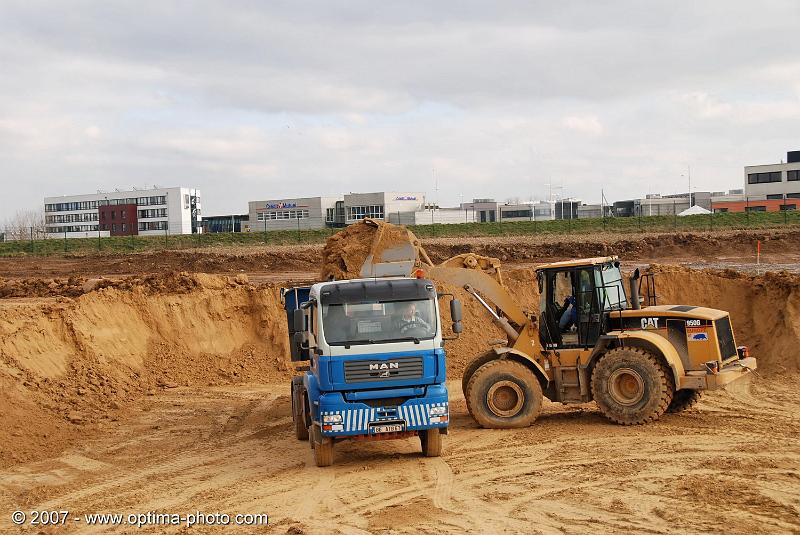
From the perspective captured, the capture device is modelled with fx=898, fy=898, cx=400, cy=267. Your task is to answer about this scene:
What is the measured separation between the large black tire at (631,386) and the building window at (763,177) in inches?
3032

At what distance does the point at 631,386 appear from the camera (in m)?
15.2

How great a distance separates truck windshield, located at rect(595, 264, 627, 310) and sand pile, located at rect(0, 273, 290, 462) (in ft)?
32.8

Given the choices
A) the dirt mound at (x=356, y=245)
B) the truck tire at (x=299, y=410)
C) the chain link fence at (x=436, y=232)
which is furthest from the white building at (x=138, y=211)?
the truck tire at (x=299, y=410)

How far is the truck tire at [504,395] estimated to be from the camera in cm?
1566

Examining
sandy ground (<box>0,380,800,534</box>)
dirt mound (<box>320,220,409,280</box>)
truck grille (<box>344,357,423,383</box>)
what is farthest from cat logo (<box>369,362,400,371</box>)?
dirt mound (<box>320,220,409,280</box>)

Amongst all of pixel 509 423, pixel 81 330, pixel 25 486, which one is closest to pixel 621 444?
pixel 509 423

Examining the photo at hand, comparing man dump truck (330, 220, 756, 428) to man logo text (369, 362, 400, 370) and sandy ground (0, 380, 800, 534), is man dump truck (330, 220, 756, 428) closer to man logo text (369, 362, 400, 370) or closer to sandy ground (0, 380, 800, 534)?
sandy ground (0, 380, 800, 534)

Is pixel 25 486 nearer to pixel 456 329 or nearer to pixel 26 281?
pixel 456 329

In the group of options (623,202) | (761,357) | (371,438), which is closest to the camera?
(371,438)

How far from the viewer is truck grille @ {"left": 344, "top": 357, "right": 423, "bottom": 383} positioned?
12.6 m

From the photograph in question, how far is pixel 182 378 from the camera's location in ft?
76.4

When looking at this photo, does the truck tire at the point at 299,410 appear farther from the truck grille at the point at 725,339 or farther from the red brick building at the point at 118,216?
the red brick building at the point at 118,216

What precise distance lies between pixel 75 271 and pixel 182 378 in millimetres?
25819

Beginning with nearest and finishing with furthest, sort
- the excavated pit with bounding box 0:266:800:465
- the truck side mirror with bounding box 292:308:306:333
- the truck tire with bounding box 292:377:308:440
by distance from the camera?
1. the truck side mirror with bounding box 292:308:306:333
2. the truck tire with bounding box 292:377:308:440
3. the excavated pit with bounding box 0:266:800:465
